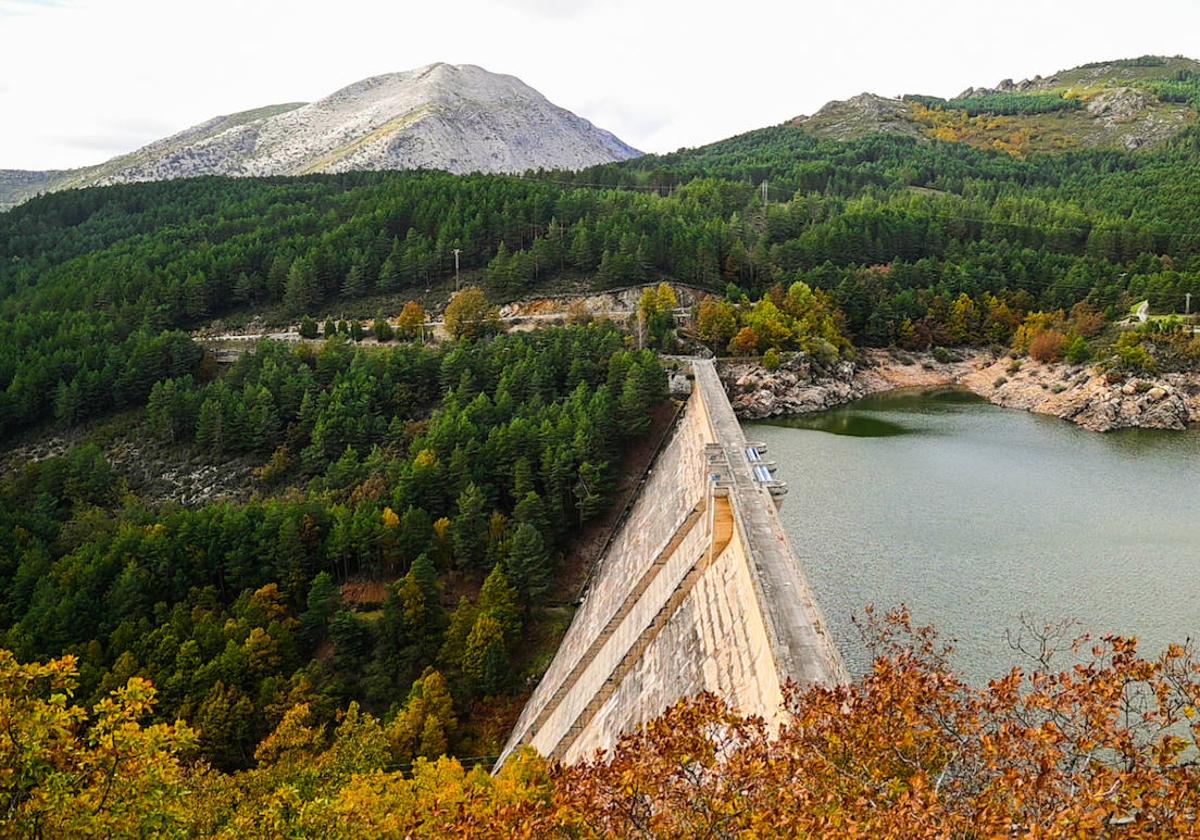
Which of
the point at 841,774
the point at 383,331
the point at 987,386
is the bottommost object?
the point at 987,386

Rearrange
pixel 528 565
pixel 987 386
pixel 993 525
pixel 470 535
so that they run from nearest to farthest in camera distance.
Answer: pixel 528 565, pixel 470 535, pixel 993 525, pixel 987 386

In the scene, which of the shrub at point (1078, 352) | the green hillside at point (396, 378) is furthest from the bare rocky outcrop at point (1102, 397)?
the green hillside at point (396, 378)

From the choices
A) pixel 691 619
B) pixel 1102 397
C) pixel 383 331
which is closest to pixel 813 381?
pixel 1102 397

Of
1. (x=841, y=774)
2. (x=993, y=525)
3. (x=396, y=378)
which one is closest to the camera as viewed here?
(x=841, y=774)

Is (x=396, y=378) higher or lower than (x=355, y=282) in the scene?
lower

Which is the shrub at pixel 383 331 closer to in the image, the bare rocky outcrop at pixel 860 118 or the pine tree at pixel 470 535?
the pine tree at pixel 470 535

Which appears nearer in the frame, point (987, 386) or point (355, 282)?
point (987, 386)

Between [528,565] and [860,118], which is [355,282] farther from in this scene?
[860,118]
